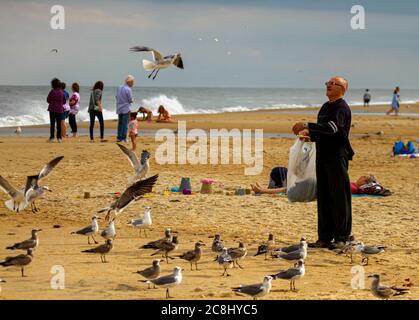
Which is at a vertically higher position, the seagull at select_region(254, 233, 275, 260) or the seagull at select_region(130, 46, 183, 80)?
the seagull at select_region(130, 46, 183, 80)

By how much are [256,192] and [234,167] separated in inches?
232

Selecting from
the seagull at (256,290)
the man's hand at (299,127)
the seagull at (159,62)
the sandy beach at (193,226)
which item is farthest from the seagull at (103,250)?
the seagull at (159,62)

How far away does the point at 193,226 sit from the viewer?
492 inches

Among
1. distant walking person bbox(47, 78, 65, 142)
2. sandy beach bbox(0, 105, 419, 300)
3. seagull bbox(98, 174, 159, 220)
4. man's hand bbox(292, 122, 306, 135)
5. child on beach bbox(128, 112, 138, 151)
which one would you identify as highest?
distant walking person bbox(47, 78, 65, 142)

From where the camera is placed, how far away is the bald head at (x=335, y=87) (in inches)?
425

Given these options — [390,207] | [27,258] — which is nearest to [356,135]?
[390,207]

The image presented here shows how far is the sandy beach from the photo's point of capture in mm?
8773

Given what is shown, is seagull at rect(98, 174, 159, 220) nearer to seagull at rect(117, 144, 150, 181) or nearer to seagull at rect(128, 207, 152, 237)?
seagull at rect(128, 207, 152, 237)

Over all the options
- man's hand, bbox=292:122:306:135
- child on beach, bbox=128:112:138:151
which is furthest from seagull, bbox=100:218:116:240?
child on beach, bbox=128:112:138:151

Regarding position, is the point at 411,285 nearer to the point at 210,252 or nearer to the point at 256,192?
the point at 210,252

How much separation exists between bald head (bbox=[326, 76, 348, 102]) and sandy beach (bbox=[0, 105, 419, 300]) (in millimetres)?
1913

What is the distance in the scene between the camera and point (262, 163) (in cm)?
2053

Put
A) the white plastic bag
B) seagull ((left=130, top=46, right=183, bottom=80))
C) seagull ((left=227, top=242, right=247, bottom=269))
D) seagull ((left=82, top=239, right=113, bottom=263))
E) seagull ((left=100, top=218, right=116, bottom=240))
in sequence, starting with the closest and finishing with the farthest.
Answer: seagull ((left=227, top=242, right=247, bottom=269)) < seagull ((left=82, top=239, right=113, bottom=263)) < seagull ((left=100, top=218, right=116, bottom=240)) < the white plastic bag < seagull ((left=130, top=46, right=183, bottom=80))
